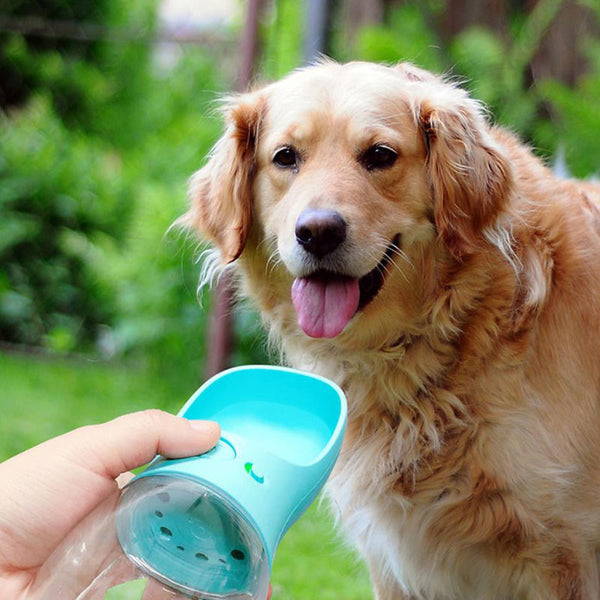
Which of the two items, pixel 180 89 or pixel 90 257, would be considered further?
pixel 180 89

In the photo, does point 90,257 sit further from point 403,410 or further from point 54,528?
point 54,528

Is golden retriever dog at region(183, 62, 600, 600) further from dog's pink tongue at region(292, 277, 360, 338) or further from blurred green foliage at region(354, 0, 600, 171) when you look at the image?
blurred green foliage at region(354, 0, 600, 171)

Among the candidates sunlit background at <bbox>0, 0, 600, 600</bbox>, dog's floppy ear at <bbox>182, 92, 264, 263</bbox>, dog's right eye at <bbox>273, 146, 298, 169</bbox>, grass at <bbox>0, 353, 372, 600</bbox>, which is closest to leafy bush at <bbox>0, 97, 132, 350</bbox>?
sunlit background at <bbox>0, 0, 600, 600</bbox>

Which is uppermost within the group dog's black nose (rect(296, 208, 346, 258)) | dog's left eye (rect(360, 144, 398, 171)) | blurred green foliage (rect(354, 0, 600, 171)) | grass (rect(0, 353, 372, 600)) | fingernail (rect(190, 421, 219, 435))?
dog's left eye (rect(360, 144, 398, 171))

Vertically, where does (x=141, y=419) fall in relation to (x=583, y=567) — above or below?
above

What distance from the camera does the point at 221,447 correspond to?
1.83 m

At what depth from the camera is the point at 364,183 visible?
266 cm

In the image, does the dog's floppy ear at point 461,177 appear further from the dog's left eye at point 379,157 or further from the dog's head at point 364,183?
the dog's left eye at point 379,157

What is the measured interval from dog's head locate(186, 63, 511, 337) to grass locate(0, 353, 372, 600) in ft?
4.54

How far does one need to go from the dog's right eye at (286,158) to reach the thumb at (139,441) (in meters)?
1.20

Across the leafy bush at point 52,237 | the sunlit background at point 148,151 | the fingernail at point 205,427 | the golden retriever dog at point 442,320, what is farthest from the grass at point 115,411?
the fingernail at point 205,427

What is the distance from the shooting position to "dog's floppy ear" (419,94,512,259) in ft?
8.84

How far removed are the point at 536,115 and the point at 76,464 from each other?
5.01 m

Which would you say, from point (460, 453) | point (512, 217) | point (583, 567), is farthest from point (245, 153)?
point (583, 567)
